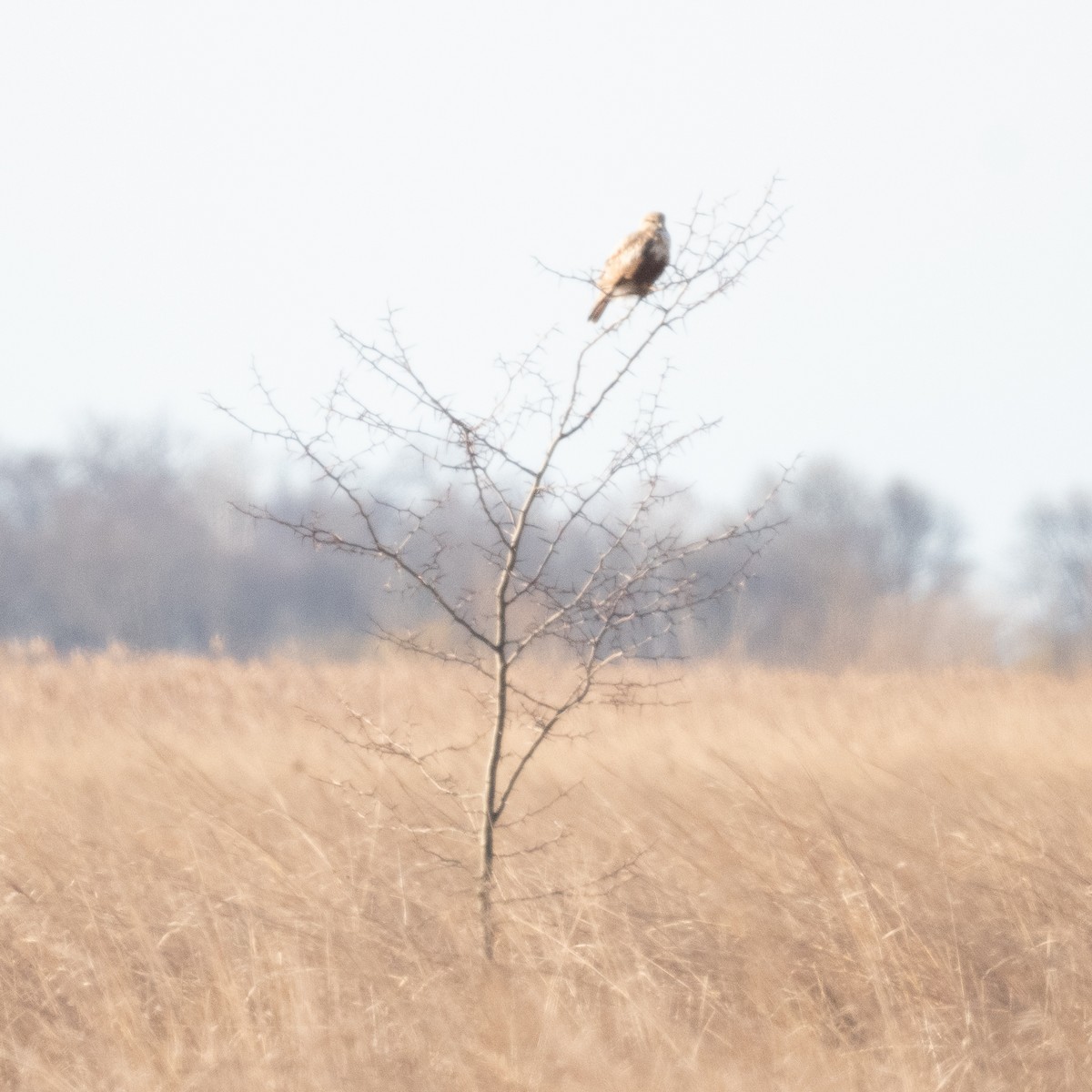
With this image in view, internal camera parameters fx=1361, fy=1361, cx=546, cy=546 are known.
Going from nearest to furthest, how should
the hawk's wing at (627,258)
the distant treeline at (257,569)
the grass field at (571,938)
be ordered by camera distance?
the grass field at (571,938) → the hawk's wing at (627,258) → the distant treeline at (257,569)

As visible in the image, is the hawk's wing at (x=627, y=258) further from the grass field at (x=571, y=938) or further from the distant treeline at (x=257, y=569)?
the distant treeline at (x=257, y=569)

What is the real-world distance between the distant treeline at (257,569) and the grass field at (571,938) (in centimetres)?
1810

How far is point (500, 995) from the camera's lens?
2783 millimetres

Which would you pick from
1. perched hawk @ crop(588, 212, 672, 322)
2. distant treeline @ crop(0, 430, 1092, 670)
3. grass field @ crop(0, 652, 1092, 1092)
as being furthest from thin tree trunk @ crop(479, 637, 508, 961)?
distant treeline @ crop(0, 430, 1092, 670)

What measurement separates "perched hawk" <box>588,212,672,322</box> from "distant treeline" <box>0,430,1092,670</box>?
20.1 m

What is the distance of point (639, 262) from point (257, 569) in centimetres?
3779

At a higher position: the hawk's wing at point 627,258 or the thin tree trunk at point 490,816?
the hawk's wing at point 627,258

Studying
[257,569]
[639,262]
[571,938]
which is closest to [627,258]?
[639,262]

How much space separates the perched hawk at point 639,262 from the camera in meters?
3.29

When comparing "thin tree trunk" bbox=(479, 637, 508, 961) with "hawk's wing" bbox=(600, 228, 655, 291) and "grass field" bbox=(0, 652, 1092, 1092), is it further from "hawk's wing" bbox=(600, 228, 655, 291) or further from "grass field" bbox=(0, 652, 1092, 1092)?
"hawk's wing" bbox=(600, 228, 655, 291)

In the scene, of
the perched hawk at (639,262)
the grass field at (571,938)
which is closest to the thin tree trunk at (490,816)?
the grass field at (571,938)

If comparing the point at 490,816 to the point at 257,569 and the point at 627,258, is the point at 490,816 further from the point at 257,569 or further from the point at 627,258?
the point at 257,569

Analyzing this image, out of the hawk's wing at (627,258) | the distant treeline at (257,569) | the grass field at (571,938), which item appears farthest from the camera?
the distant treeline at (257,569)

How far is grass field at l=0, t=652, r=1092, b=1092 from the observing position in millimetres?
2900
